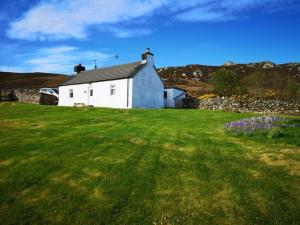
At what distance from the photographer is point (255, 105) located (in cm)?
3575

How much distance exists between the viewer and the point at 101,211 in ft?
26.9

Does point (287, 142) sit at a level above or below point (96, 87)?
below

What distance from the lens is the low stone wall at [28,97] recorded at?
51.2m

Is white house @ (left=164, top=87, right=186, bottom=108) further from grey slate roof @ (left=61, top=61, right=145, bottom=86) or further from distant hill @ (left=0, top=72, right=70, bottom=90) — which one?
distant hill @ (left=0, top=72, right=70, bottom=90)

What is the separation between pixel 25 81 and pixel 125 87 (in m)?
82.3

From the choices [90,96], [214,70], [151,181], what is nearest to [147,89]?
[90,96]

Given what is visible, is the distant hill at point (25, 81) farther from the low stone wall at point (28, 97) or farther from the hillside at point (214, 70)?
the hillside at point (214, 70)

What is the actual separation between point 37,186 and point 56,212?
6.51 ft

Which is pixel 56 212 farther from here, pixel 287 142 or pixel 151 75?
pixel 151 75

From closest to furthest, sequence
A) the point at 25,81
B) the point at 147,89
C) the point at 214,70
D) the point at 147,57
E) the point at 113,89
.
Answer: the point at 147,57, the point at 113,89, the point at 147,89, the point at 25,81, the point at 214,70

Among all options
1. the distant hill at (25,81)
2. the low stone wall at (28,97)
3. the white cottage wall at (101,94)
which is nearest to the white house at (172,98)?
the white cottage wall at (101,94)

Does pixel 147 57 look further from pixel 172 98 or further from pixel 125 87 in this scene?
pixel 172 98

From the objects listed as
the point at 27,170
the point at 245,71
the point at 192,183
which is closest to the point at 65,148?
the point at 27,170

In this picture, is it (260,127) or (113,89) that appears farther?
(113,89)
